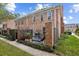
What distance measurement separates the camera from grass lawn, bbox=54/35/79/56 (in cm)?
242

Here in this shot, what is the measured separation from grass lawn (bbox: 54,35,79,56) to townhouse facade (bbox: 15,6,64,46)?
0.27 feet

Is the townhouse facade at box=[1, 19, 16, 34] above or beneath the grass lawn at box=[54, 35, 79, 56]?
above

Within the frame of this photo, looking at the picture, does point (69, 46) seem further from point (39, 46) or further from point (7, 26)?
point (7, 26)

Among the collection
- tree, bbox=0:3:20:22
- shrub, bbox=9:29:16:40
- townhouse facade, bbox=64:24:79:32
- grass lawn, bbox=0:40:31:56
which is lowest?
grass lawn, bbox=0:40:31:56

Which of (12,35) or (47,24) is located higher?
(47,24)

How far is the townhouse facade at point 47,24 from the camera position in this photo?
2.43 meters

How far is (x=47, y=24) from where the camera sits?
2441 mm

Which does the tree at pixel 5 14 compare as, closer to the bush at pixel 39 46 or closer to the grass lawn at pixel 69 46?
the bush at pixel 39 46

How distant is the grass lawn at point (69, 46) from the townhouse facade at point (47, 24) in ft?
0.27

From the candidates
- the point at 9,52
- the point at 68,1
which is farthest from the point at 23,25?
the point at 68,1

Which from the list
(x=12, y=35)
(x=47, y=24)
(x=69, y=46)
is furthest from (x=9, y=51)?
(x=69, y=46)

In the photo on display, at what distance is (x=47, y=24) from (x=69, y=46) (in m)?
0.30

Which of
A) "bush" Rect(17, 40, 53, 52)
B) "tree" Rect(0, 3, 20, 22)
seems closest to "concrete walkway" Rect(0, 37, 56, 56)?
"bush" Rect(17, 40, 53, 52)

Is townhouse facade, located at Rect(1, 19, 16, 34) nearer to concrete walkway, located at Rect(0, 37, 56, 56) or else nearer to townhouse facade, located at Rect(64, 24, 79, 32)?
concrete walkway, located at Rect(0, 37, 56, 56)
